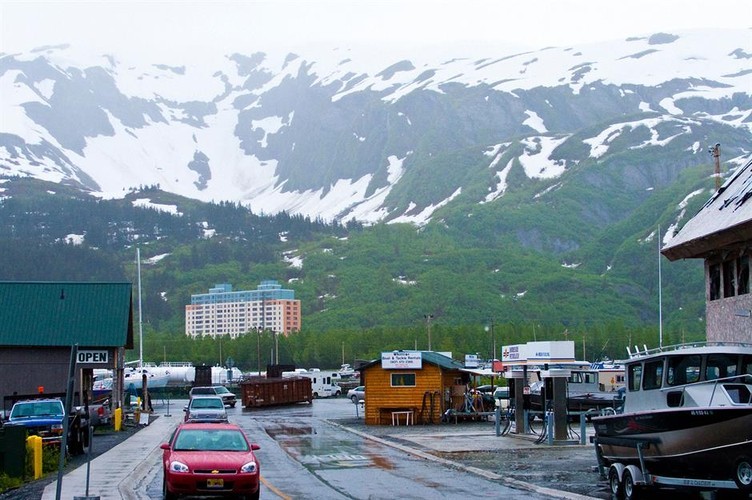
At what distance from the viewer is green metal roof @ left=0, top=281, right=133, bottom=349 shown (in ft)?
180

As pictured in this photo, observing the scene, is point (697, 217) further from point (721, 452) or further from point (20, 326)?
point (20, 326)

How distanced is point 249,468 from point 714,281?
49.8ft

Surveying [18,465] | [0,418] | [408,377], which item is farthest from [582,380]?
[18,465]

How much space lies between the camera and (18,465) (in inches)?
1126

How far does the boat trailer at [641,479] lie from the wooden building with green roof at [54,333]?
35159 mm

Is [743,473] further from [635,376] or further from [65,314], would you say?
[65,314]

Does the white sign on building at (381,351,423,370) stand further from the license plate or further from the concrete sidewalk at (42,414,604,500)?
the license plate

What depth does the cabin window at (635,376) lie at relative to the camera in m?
23.1

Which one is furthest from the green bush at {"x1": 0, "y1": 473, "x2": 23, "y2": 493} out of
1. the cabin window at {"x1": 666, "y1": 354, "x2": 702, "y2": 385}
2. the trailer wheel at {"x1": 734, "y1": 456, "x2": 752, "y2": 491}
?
the trailer wheel at {"x1": 734, "y1": 456, "x2": 752, "y2": 491}

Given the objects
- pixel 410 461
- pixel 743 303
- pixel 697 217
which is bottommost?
pixel 410 461

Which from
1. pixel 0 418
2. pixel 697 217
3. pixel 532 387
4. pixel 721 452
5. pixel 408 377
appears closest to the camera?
pixel 721 452

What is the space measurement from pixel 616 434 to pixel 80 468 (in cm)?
1517

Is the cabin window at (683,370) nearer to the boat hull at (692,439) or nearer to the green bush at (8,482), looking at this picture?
the boat hull at (692,439)

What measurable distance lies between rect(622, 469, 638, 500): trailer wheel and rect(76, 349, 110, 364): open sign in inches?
1466
